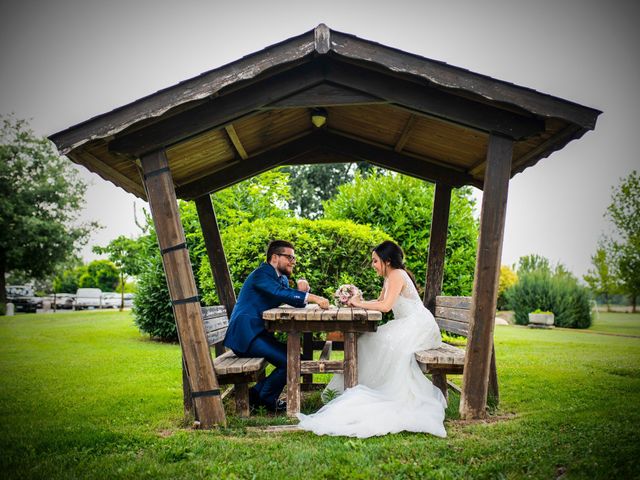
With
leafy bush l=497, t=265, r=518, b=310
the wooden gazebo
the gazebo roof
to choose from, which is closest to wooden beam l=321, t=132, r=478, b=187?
the gazebo roof

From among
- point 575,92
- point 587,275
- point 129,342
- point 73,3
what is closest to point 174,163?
point 129,342

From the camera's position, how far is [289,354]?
18.3ft

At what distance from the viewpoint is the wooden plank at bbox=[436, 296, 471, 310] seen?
6141 millimetres

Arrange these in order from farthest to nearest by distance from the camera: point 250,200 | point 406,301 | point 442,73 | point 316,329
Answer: point 250,200 → point 406,301 → point 316,329 → point 442,73

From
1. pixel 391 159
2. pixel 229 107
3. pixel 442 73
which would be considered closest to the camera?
pixel 442 73

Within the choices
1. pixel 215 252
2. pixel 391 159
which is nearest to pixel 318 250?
pixel 215 252

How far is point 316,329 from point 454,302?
213cm

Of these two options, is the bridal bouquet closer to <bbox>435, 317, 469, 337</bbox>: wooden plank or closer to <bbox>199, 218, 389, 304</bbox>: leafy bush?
<bbox>435, 317, 469, 337</bbox>: wooden plank

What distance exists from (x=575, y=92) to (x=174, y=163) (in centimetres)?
1033

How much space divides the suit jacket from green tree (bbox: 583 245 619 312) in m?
24.9

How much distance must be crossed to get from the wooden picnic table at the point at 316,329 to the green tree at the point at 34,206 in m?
32.8

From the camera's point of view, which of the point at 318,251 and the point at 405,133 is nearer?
the point at 405,133

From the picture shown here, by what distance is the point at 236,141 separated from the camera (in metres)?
6.59

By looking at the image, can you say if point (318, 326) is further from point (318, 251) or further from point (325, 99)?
point (318, 251)
